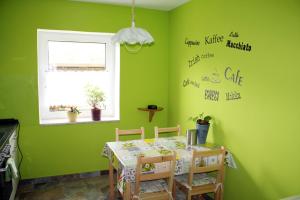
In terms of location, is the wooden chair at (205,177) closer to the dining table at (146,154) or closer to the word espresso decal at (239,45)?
the dining table at (146,154)

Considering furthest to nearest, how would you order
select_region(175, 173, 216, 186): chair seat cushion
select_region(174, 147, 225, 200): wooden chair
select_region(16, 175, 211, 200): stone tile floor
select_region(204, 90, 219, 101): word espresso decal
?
select_region(16, 175, 211, 200): stone tile floor < select_region(204, 90, 219, 101): word espresso decal < select_region(175, 173, 216, 186): chair seat cushion < select_region(174, 147, 225, 200): wooden chair

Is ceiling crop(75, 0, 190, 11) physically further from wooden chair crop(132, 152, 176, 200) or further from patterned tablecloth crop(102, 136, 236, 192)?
wooden chair crop(132, 152, 176, 200)

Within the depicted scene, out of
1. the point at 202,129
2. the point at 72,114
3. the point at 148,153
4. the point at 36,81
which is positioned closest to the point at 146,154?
the point at 148,153

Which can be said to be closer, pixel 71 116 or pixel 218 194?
pixel 218 194

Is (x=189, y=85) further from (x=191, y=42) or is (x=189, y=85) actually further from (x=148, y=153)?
(x=148, y=153)

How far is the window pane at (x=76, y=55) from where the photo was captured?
12.2ft

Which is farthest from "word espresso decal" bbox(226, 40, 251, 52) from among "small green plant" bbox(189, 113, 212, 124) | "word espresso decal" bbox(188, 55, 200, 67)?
"small green plant" bbox(189, 113, 212, 124)

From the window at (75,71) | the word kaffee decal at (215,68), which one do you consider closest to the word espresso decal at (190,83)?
the word kaffee decal at (215,68)

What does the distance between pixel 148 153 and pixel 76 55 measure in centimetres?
195

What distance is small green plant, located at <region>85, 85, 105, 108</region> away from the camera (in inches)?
153

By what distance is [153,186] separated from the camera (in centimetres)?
256

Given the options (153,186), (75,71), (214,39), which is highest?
(214,39)

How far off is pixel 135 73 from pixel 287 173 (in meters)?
2.47

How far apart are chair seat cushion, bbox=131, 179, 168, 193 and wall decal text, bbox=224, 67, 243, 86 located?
1.25m
